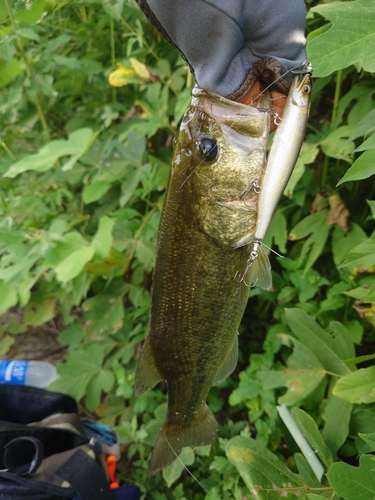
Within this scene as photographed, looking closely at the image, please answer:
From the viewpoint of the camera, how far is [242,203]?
3.23 ft

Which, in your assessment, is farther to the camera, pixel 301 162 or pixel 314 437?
pixel 301 162

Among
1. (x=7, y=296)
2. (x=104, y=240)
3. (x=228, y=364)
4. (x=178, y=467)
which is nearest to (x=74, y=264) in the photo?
(x=104, y=240)

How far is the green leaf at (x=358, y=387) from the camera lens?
1.28m

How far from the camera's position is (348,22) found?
924mm

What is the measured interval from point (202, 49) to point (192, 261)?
1.68ft

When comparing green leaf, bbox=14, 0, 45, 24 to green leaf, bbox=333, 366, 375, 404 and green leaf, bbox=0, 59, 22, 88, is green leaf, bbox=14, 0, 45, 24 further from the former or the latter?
green leaf, bbox=333, 366, 375, 404

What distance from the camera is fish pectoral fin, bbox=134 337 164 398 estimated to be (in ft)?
4.35

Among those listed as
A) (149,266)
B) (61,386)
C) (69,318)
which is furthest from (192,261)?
(69,318)

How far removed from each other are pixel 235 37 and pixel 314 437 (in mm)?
1289

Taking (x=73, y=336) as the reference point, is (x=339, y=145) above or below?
above

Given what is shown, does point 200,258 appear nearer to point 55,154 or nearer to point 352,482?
point 352,482

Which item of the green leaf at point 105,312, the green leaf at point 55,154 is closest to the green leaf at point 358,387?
the green leaf at point 105,312

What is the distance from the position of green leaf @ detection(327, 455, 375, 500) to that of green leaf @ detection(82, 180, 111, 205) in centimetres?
157

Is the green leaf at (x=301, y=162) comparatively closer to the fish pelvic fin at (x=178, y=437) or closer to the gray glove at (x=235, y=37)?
the gray glove at (x=235, y=37)
